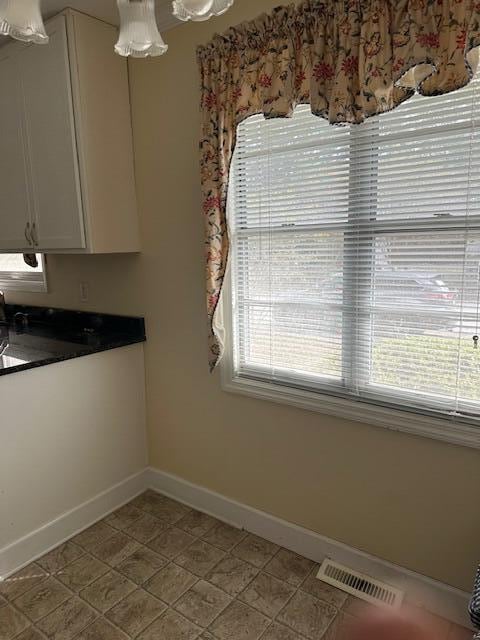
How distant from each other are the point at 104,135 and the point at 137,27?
1.28 m

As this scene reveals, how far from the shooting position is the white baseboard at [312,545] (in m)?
1.68

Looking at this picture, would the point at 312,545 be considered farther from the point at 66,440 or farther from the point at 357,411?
the point at 66,440

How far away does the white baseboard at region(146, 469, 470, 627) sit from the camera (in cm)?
168

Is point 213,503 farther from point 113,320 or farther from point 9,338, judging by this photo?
point 9,338

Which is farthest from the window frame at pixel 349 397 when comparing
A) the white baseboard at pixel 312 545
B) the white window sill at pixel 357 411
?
the white baseboard at pixel 312 545

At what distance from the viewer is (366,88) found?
1.43 m

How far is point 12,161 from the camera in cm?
235

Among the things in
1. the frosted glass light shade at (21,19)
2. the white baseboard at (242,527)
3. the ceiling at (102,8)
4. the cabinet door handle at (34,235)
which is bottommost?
the white baseboard at (242,527)

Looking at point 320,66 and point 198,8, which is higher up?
point 320,66

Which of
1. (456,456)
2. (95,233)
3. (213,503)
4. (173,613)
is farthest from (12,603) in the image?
(456,456)

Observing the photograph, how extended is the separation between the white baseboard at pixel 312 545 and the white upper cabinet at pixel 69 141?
1.40 metres

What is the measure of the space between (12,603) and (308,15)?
2.57m

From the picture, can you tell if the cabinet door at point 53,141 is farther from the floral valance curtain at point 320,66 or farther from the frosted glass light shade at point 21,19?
the frosted glass light shade at point 21,19

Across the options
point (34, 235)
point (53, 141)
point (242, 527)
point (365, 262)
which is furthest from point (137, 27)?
point (242, 527)
